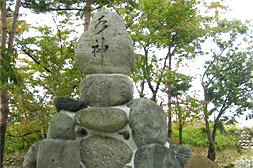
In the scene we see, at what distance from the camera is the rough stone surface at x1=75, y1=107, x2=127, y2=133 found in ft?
9.27

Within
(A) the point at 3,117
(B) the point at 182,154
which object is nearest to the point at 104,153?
(B) the point at 182,154

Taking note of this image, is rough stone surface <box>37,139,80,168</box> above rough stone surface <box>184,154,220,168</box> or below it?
above

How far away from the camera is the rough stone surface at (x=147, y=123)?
2.83 m

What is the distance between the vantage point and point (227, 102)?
10023mm

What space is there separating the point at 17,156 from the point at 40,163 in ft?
29.4

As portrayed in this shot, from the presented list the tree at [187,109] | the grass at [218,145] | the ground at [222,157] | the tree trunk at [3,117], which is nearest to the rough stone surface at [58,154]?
the tree trunk at [3,117]

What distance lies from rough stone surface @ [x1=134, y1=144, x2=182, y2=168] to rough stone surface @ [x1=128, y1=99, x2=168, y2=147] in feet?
0.45

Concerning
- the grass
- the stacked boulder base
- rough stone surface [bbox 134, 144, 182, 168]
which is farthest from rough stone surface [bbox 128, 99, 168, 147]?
the grass

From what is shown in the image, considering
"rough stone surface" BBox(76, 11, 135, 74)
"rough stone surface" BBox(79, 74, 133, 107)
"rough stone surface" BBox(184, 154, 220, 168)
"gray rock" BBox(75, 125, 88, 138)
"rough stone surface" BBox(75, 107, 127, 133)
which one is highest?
"rough stone surface" BBox(76, 11, 135, 74)

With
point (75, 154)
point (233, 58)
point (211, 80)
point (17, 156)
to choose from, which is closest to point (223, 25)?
point (233, 58)

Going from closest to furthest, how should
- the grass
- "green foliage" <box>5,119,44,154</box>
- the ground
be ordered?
1. "green foliage" <box>5,119,44,154</box>
2. the ground
3. the grass

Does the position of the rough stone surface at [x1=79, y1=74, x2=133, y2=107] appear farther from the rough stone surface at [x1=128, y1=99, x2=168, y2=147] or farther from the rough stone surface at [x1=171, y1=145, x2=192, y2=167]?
the rough stone surface at [x1=171, y1=145, x2=192, y2=167]

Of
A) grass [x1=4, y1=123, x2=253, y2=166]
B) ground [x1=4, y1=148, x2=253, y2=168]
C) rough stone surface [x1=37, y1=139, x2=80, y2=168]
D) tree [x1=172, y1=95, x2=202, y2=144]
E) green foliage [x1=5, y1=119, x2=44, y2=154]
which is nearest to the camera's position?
rough stone surface [x1=37, y1=139, x2=80, y2=168]

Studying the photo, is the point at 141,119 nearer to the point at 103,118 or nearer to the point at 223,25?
the point at 103,118
